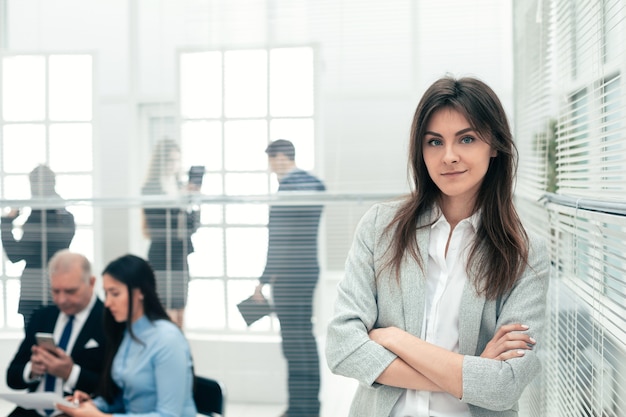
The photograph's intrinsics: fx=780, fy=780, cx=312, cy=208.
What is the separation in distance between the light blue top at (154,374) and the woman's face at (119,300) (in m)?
0.05

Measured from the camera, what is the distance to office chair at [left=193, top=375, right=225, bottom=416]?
8.44ft

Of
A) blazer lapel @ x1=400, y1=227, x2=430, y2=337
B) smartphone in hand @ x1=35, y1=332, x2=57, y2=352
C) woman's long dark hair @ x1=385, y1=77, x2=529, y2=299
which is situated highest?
woman's long dark hair @ x1=385, y1=77, x2=529, y2=299

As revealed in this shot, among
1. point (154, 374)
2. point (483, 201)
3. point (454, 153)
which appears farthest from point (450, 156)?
point (154, 374)

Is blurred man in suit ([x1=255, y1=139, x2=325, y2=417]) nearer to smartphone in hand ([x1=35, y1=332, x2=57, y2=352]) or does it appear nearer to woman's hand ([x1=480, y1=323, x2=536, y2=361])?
smartphone in hand ([x1=35, y1=332, x2=57, y2=352])

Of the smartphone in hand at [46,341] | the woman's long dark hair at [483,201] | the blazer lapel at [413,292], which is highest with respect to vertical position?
the woman's long dark hair at [483,201]

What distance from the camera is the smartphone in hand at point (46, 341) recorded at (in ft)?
9.64

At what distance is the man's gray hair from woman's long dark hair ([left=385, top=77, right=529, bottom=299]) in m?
1.74

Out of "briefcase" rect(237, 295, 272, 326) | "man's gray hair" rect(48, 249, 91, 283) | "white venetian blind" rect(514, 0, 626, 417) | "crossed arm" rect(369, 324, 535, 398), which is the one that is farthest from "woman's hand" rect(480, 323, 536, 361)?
"man's gray hair" rect(48, 249, 91, 283)

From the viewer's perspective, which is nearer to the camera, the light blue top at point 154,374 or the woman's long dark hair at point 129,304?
the light blue top at point 154,374

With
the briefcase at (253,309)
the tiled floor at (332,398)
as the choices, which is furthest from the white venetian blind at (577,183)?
the briefcase at (253,309)

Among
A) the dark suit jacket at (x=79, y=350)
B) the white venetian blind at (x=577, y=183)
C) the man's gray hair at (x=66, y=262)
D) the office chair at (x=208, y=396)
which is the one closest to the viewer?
the white venetian blind at (x=577, y=183)

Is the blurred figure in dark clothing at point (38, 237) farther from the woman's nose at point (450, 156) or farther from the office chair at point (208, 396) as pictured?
the woman's nose at point (450, 156)

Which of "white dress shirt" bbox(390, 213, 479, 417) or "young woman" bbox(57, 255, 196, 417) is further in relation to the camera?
"young woman" bbox(57, 255, 196, 417)

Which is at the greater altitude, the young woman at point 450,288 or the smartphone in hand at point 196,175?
the smartphone in hand at point 196,175
